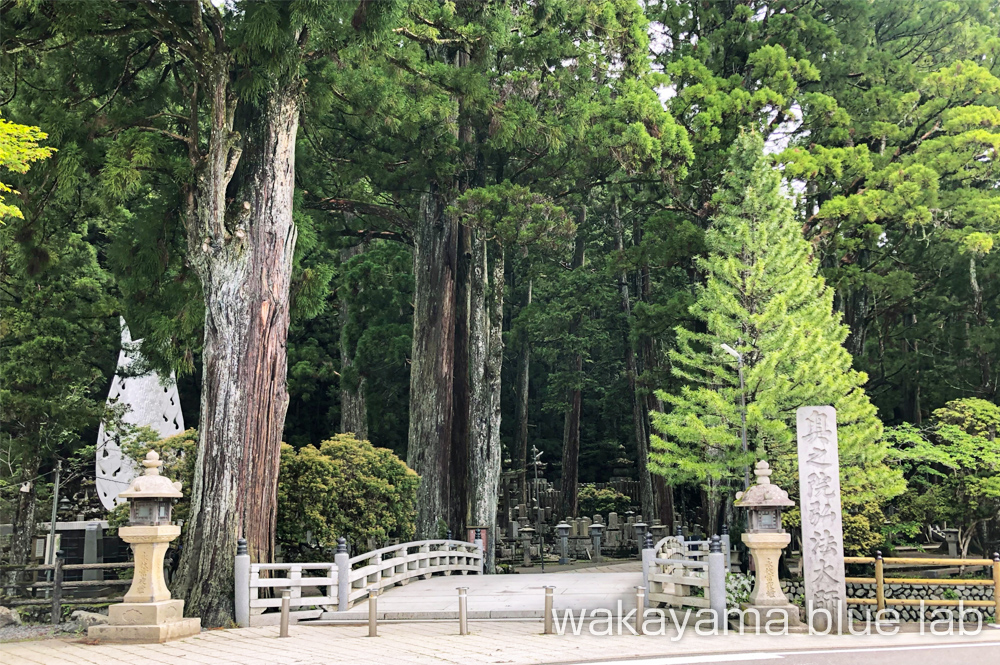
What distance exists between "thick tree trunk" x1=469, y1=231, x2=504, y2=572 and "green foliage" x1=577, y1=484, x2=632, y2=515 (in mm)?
14097

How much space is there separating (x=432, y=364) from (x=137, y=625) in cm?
1349

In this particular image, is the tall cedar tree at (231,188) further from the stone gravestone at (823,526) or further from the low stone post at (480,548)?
the low stone post at (480,548)

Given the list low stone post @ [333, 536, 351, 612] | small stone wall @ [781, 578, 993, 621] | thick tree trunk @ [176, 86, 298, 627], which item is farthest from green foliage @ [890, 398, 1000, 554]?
thick tree trunk @ [176, 86, 298, 627]

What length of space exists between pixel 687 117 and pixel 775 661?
17476 millimetres

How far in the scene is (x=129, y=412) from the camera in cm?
2738

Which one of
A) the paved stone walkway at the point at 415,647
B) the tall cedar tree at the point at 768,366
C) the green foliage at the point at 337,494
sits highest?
the tall cedar tree at the point at 768,366

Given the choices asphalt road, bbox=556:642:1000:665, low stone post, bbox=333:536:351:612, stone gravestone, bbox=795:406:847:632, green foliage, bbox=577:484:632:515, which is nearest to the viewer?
asphalt road, bbox=556:642:1000:665

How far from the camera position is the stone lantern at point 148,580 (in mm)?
11555

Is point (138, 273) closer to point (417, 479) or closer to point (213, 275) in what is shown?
point (213, 275)

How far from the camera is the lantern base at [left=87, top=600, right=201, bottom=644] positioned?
1149 cm

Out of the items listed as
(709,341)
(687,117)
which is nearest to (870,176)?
(687,117)

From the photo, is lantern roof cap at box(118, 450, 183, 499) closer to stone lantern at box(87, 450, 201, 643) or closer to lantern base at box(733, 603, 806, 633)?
stone lantern at box(87, 450, 201, 643)

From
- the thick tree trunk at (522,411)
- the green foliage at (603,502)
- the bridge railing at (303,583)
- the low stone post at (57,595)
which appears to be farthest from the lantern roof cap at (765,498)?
the thick tree trunk at (522,411)

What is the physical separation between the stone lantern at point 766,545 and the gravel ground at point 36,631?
9722 mm
